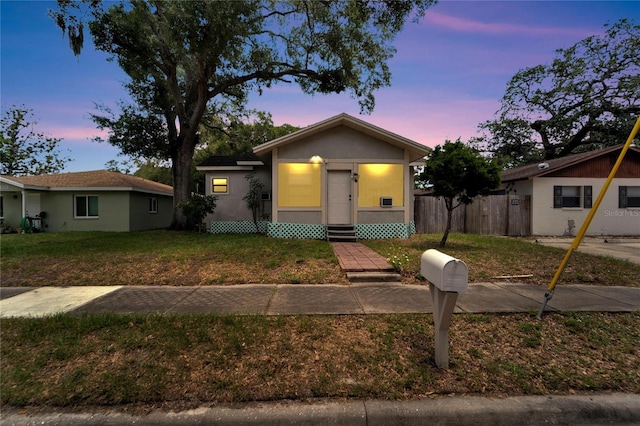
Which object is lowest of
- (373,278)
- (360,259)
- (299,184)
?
(373,278)

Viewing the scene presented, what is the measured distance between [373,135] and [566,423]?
10.6m

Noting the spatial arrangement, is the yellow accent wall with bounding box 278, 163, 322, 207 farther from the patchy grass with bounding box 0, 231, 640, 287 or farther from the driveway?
the driveway

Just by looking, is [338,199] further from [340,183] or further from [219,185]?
[219,185]

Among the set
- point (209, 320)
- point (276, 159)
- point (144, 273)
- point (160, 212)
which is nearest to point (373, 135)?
point (276, 159)

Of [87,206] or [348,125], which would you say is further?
[87,206]

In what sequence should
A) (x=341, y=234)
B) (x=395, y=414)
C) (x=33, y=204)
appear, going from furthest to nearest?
(x=33, y=204), (x=341, y=234), (x=395, y=414)

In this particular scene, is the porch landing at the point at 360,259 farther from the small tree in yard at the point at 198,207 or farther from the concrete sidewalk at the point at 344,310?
the small tree in yard at the point at 198,207

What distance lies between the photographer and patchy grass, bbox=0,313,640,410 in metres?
2.63

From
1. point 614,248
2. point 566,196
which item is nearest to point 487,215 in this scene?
point 566,196

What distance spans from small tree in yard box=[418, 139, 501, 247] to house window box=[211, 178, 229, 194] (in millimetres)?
9618

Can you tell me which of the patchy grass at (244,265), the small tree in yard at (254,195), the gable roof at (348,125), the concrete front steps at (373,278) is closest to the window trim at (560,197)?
the patchy grass at (244,265)

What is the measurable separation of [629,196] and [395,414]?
2003cm

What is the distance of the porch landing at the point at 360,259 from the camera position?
6332 millimetres

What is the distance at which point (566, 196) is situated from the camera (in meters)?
15.3
